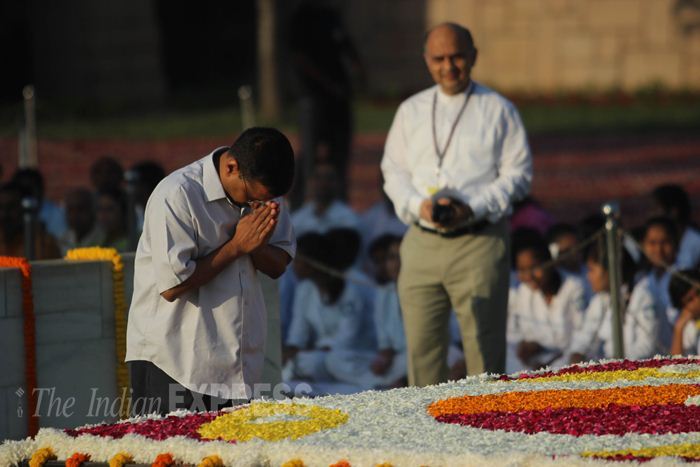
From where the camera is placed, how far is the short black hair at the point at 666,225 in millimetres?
8891

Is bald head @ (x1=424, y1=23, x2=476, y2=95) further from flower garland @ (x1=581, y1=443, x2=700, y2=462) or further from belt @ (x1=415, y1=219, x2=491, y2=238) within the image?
flower garland @ (x1=581, y1=443, x2=700, y2=462)

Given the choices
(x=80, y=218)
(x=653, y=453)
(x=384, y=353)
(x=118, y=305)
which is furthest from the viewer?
(x=80, y=218)

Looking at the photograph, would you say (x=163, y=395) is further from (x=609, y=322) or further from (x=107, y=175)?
(x=107, y=175)

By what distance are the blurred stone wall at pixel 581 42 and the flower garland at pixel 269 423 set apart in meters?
18.4

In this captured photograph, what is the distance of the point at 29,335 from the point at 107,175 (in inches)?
181

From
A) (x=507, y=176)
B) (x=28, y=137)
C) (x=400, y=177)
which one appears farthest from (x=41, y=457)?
(x=28, y=137)

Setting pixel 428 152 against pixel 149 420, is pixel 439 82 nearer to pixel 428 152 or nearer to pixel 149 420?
pixel 428 152

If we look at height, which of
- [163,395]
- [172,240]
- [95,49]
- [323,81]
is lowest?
[163,395]

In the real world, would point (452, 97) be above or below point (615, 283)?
above

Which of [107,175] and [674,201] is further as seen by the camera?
[107,175]

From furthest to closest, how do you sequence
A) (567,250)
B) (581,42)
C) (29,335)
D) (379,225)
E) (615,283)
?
1. (581,42)
2. (379,225)
3. (567,250)
4. (615,283)
5. (29,335)

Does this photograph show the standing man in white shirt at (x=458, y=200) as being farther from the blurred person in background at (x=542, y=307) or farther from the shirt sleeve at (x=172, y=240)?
the shirt sleeve at (x=172, y=240)

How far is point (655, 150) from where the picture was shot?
19.2 m

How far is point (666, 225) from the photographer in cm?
890
